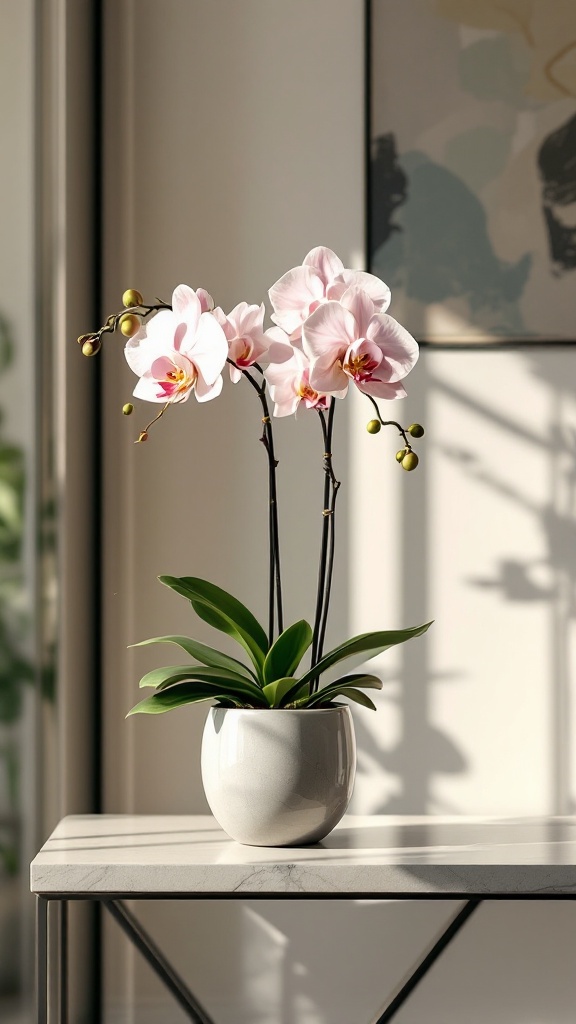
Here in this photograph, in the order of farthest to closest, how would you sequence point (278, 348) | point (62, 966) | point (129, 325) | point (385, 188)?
point (385, 188) < point (62, 966) < point (278, 348) < point (129, 325)

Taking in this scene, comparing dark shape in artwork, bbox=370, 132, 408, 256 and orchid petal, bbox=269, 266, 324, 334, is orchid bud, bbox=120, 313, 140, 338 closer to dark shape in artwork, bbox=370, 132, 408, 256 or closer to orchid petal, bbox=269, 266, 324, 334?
orchid petal, bbox=269, 266, 324, 334

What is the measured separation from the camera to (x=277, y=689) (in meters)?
1.33

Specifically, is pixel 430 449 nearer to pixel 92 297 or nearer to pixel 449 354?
pixel 449 354

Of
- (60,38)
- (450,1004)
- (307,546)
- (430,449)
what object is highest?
(60,38)

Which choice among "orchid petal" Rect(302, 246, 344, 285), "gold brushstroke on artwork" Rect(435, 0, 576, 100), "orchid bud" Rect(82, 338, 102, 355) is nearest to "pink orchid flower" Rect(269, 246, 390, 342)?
"orchid petal" Rect(302, 246, 344, 285)

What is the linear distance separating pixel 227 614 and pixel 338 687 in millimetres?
185

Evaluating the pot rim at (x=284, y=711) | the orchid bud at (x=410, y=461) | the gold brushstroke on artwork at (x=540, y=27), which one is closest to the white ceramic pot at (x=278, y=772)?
the pot rim at (x=284, y=711)

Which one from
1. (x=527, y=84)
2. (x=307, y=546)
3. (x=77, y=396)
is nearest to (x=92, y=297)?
(x=77, y=396)

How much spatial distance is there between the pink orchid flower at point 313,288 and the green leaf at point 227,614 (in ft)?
1.19

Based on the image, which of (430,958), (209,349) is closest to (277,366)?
(209,349)

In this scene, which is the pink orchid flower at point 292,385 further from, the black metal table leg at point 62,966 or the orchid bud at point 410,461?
the black metal table leg at point 62,966

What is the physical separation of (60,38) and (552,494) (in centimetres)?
113

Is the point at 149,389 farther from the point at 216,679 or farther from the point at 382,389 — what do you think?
the point at 216,679

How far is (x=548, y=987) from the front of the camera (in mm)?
1772
